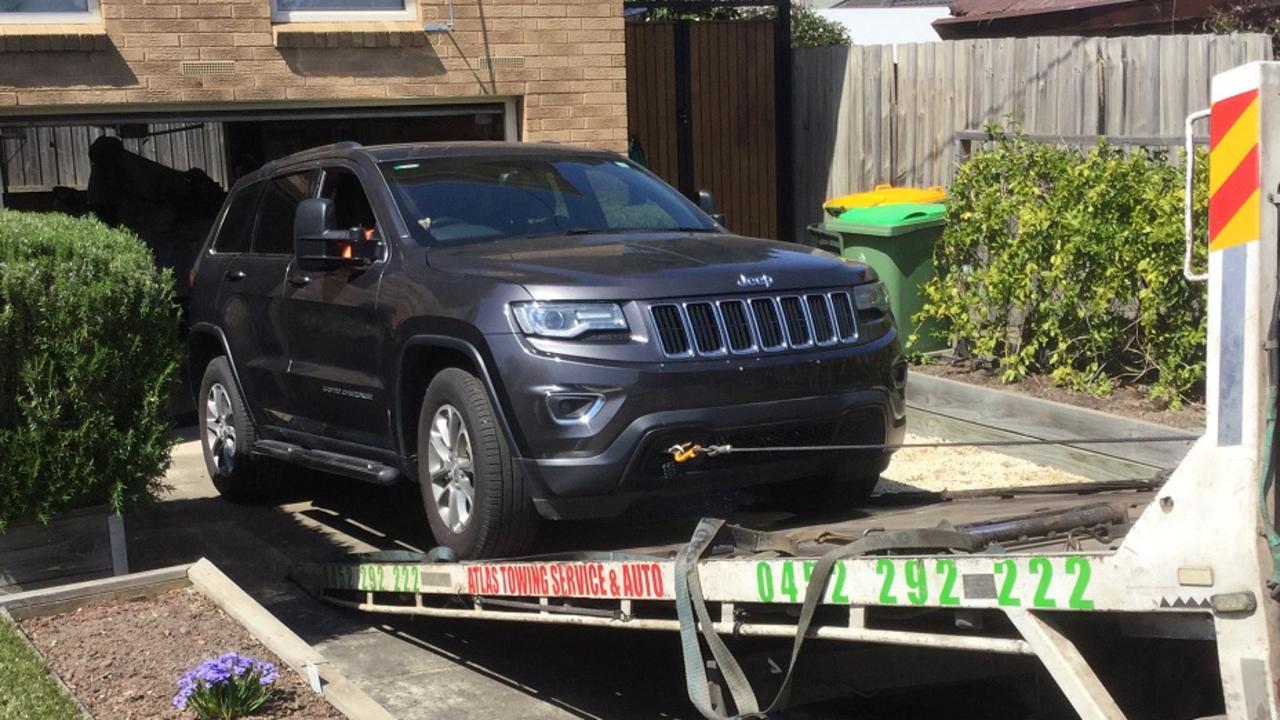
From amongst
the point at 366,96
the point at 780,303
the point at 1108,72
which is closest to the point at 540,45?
the point at 366,96

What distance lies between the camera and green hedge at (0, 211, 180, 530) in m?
6.14

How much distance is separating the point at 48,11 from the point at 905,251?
A: 5.83m

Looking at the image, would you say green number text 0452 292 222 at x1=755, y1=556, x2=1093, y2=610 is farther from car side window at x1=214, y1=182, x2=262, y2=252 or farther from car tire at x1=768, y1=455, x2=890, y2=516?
car side window at x1=214, y1=182, x2=262, y2=252

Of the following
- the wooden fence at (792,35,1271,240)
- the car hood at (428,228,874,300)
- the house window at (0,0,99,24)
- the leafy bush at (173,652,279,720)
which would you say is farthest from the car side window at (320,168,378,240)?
the wooden fence at (792,35,1271,240)

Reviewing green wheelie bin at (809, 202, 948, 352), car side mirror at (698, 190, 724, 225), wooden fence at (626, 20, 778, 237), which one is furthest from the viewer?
wooden fence at (626, 20, 778, 237)

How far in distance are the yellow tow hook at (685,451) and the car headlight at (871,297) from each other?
1014 mm

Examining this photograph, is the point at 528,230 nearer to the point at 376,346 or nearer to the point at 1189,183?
the point at 376,346

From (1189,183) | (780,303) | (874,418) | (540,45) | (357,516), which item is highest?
(540,45)

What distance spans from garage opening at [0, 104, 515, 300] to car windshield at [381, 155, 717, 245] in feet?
13.7

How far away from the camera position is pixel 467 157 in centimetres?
697

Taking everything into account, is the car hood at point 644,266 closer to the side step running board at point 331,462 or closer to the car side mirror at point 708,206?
the car side mirror at point 708,206

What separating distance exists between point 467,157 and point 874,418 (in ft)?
7.47

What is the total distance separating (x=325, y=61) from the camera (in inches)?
416

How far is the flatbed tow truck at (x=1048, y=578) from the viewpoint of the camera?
3.45m
